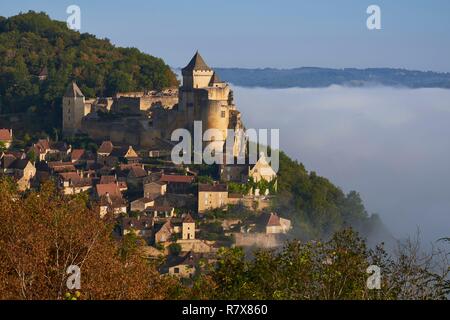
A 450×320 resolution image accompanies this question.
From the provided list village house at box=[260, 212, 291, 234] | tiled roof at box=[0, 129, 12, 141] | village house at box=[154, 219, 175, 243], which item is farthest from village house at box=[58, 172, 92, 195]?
tiled roof at box=[0, 129, 12, 141]

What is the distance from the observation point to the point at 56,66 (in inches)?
1993

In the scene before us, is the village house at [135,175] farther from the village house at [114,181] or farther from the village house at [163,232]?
the village house at [163,232]

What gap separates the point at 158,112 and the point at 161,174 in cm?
428

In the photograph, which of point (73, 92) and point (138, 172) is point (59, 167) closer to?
point (138, 172)

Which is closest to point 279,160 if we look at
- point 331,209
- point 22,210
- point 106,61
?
point 331,209

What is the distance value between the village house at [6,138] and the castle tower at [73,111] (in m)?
2.03

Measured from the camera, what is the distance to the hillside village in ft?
108

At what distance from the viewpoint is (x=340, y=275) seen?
568 inches

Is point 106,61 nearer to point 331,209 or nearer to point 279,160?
point 279,160

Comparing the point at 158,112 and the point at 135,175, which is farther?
the point at 158,112

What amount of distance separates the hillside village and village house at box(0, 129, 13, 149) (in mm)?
37

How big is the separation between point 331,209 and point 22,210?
22.9m

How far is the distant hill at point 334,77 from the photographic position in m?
82.9

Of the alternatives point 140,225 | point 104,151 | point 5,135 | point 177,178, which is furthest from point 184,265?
point 5,135
